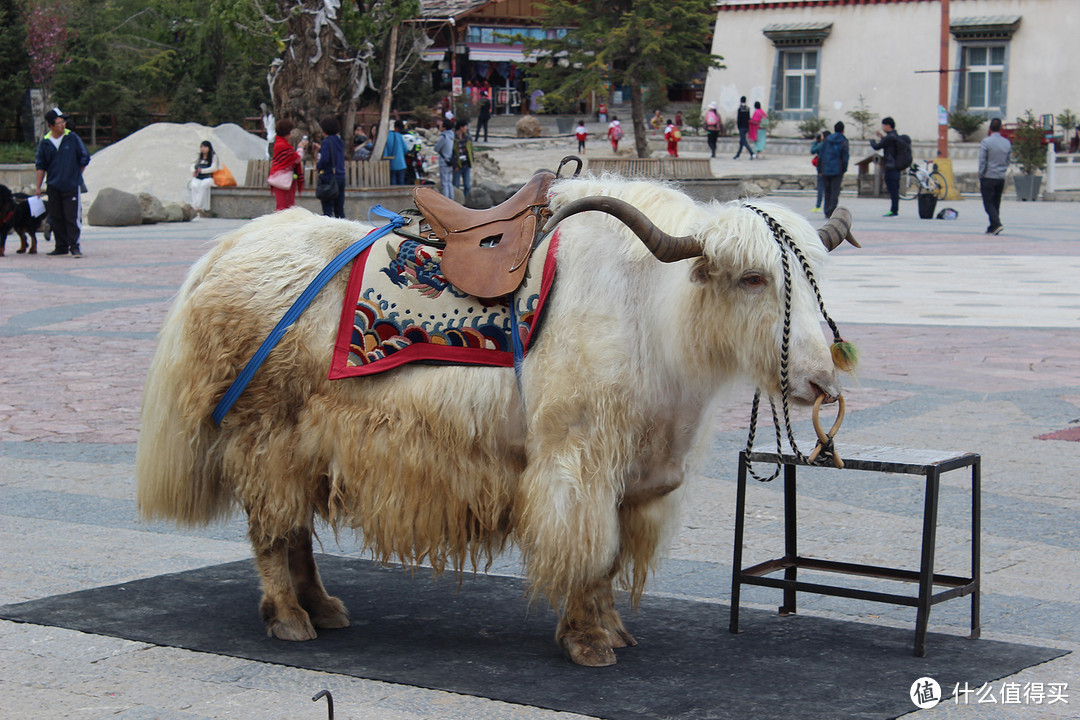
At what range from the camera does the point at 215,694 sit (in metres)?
3.87

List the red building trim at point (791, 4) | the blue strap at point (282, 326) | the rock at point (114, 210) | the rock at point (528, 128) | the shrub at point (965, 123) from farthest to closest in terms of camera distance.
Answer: the rock at point (528, 128), the red building trim at point (791, 4), the shrub at point (965, 123), the rock at point (114, 210), the blue strap at point (282, 326)

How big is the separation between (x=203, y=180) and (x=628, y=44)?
587 inches

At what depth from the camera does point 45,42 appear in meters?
42.2

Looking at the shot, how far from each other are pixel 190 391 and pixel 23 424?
13.7 ft

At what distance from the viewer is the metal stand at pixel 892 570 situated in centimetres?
420

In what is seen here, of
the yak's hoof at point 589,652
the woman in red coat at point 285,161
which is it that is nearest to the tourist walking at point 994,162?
the woman in red coat at point 285,161

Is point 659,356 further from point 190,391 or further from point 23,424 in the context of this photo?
point 23,424

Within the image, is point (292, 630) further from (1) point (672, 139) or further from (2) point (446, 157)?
(1) point (672, 139)

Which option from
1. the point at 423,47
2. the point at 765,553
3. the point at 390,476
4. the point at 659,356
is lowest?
the point at 765,553

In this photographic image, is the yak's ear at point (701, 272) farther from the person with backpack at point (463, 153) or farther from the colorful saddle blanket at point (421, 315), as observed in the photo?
the person with backpack at point (463, 153)

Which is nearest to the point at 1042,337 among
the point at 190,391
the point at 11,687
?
the point at 190,391

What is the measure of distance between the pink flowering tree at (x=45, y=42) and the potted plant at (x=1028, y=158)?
31.3 metres

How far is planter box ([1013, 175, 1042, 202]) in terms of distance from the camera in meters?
32.5

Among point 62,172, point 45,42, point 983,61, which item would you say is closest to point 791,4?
point 983,61
